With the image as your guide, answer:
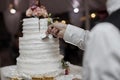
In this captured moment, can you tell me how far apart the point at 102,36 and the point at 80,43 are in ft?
4.33

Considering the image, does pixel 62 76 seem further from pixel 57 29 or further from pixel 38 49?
pixel 57 29

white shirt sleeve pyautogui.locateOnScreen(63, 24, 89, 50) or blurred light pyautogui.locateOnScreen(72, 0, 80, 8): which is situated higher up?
blurred light pyautogui.locateOnScreen(72, 0, 80, 8)

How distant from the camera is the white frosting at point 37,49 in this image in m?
2.40

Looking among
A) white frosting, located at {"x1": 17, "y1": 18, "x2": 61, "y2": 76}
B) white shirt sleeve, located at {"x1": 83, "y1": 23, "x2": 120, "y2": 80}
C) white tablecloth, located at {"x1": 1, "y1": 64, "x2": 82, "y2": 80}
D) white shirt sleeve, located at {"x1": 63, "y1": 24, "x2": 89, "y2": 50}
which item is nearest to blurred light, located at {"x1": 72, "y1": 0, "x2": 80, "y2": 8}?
white tablecloth, located at {"x1": 1, "y1": 64, "x2": 82, "y2": 80}

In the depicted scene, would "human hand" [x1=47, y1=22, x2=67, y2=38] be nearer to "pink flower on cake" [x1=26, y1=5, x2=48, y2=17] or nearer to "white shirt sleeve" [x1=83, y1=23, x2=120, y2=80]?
"pink flower on cake" [x1=26, y1=5, x2=48, y2=17]

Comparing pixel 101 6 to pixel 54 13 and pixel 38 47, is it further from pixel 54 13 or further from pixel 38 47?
pixel 38 47

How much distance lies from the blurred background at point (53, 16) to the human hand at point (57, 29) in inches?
97.0

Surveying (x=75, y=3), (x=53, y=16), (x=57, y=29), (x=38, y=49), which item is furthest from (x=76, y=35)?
(x=75, y=3)

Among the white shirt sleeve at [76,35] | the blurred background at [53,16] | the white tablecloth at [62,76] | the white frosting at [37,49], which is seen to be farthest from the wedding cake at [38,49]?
the blurred background at [53,16]

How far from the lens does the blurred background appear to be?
4871 millimetres

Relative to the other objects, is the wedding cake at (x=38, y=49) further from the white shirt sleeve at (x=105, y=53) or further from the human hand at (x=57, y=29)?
the white shirt sleeve at (x=105, y=53)

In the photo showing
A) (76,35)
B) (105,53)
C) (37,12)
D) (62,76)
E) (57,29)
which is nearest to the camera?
(105,53)

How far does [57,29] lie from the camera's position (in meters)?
2.23

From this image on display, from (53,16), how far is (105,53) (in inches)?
162
